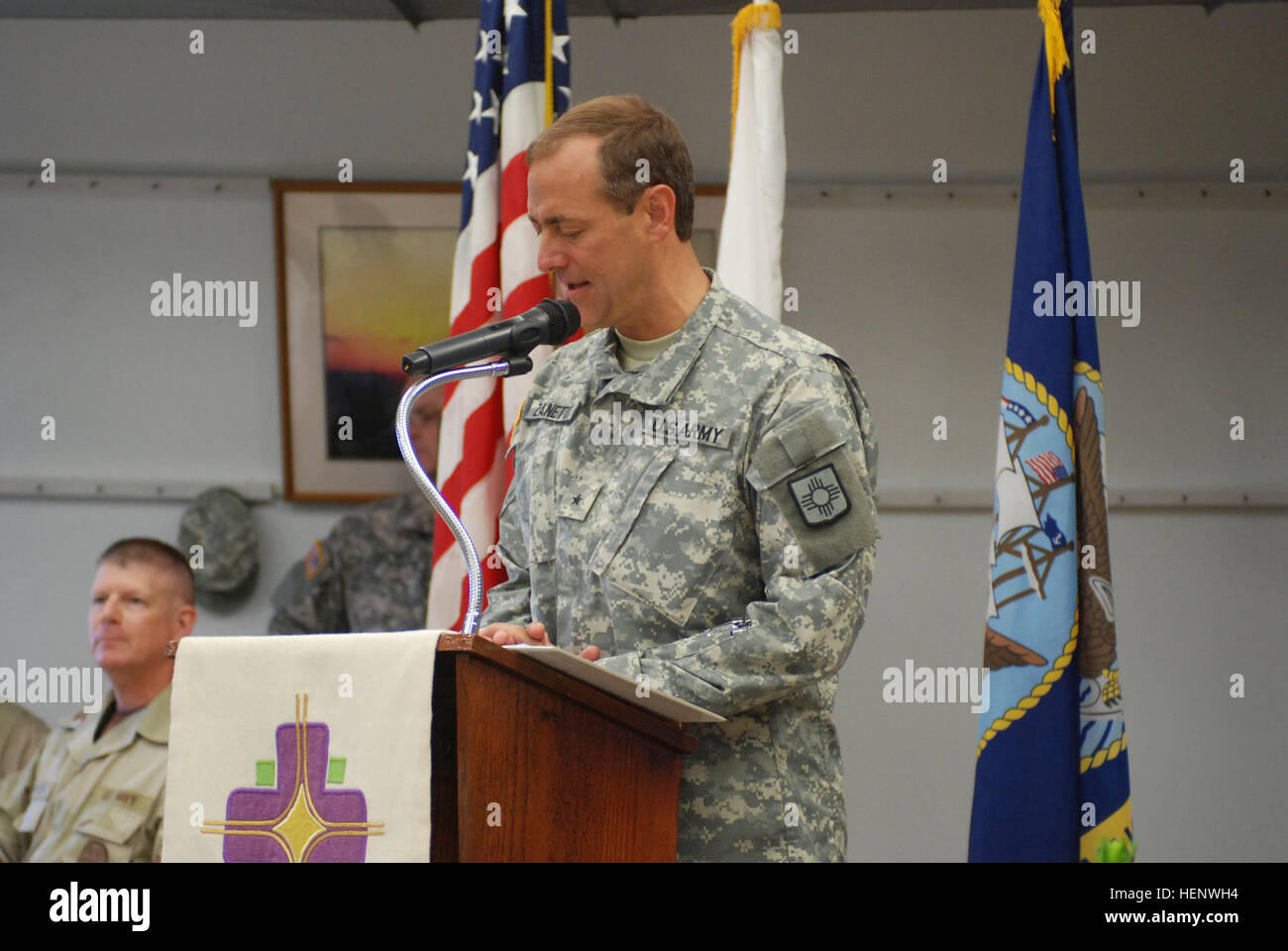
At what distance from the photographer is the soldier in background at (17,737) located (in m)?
2.83

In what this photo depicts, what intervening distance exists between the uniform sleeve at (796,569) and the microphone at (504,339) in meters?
0.28

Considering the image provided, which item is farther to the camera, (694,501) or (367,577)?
(367,577)

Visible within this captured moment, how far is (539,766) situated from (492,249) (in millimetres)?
1736

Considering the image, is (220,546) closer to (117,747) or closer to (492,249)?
(117,747)

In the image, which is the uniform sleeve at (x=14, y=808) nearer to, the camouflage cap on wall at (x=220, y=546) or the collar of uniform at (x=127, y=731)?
the collar of uniform at (x=127, y=731)

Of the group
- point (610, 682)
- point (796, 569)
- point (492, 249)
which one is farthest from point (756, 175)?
point (610, 682)

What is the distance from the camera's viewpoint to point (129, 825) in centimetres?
242

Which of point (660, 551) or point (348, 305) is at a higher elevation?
point (348, 305)

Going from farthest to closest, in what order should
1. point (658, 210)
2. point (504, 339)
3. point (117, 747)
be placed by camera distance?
point (117, 747) → point (658, 210) → point (504, 339)

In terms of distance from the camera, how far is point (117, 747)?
2.56 meters

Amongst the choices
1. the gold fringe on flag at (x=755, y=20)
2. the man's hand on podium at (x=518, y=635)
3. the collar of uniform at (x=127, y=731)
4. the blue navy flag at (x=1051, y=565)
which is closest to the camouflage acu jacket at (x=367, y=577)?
the collar of uniform at (x=127, y=731)

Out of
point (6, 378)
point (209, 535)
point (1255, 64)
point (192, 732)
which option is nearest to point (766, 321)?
point (192, 732)

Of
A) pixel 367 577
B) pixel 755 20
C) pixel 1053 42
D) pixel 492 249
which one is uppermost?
pixel 755 20

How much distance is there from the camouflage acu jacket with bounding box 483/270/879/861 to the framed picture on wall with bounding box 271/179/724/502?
230 cm
